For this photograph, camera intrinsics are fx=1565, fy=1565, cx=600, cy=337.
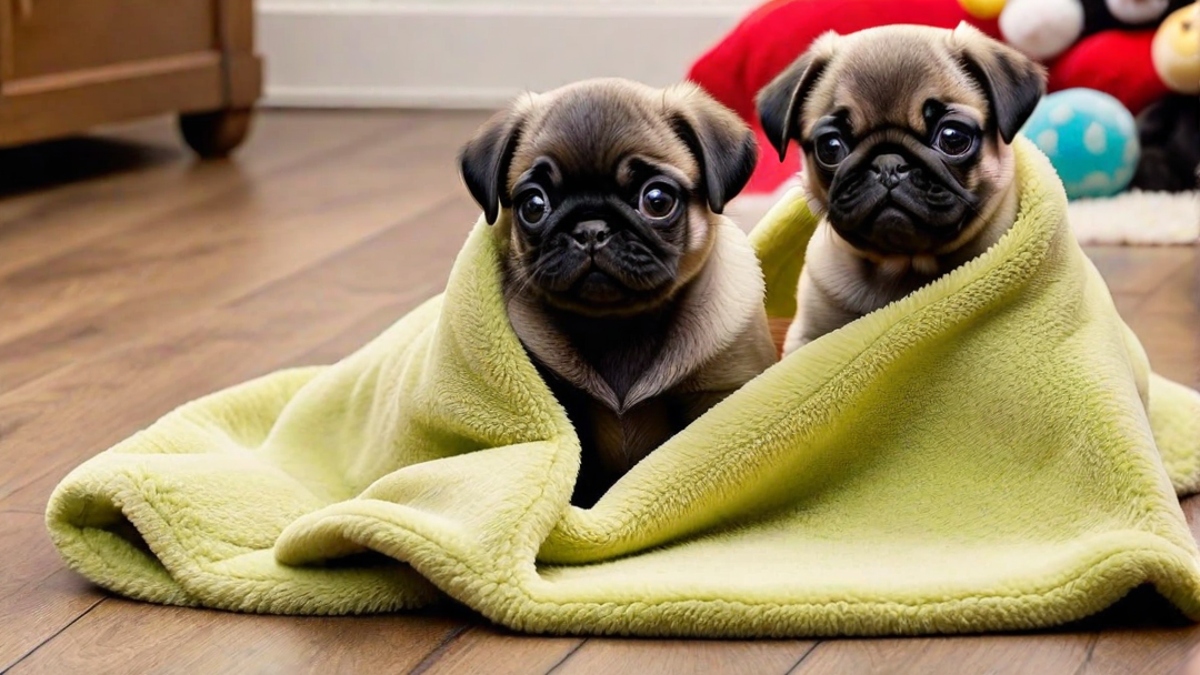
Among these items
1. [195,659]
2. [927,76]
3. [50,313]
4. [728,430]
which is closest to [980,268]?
[927,76]

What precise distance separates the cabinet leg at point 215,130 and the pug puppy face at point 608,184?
131 inches

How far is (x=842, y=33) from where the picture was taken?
3.96 meters

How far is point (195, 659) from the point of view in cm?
171

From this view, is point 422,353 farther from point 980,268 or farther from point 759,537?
point 980,268

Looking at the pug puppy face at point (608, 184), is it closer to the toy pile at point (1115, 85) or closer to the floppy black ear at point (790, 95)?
the floppy black ear at point (790, 95)

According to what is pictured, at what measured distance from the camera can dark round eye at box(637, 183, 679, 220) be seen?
1911 millimetres

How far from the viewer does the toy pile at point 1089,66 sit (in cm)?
385

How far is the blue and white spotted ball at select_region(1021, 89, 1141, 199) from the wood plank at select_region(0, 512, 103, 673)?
2.59m

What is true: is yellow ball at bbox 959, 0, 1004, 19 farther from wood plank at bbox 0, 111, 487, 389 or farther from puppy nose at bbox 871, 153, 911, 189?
puppy nose at bbox 871, 153, 911, 189

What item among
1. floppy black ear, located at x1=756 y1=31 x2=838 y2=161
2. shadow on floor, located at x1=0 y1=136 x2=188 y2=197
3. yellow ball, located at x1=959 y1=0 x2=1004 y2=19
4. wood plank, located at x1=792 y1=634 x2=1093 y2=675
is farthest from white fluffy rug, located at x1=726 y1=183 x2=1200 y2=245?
shadow on floor, located at x1=0 y1=136 x2=188 y2=197

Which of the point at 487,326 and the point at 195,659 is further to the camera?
the point at 487,326

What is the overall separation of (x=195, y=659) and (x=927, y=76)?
44.0 inches

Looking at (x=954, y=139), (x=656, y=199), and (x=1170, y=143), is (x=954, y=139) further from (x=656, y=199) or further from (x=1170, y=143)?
(x=1170, y=143)

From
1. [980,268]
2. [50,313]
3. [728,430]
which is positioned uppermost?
[980,268]
